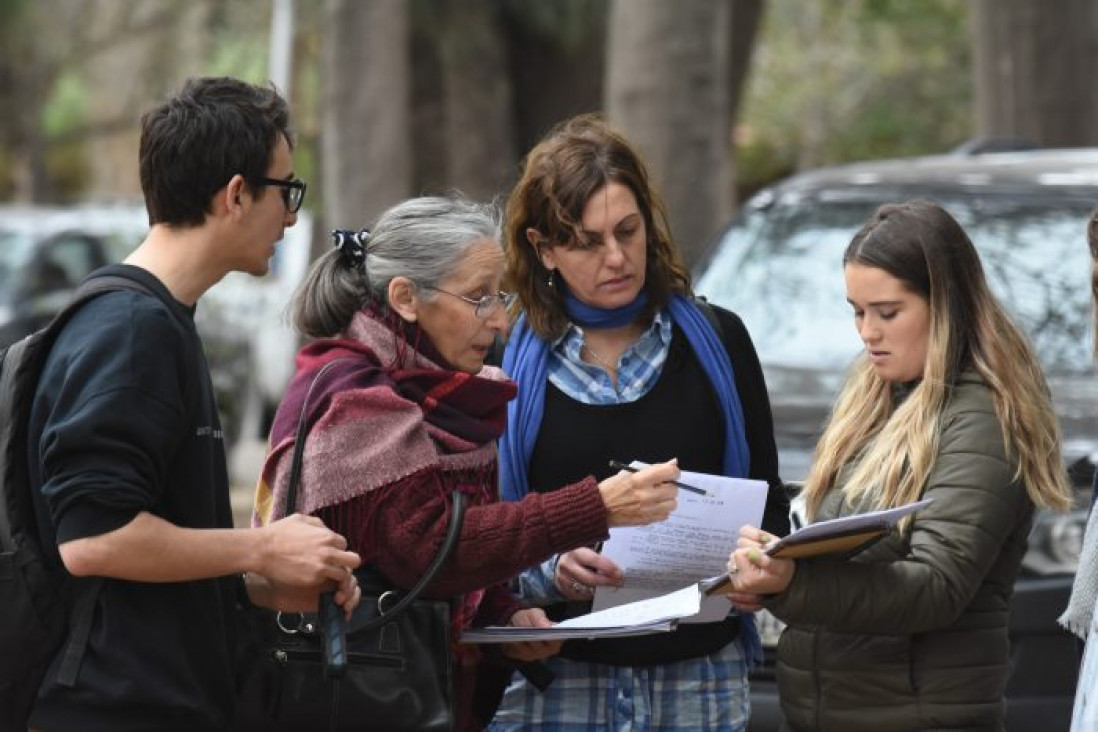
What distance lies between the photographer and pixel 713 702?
4.00 metres

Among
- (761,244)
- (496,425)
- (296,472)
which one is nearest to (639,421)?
(496,425)

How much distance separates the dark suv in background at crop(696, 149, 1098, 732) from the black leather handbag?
211 cm

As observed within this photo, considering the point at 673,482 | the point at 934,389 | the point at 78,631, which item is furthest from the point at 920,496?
the point at 78,631

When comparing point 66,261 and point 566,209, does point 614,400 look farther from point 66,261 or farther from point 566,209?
point 66,261

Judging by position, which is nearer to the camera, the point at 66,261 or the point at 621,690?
the point at 621,690

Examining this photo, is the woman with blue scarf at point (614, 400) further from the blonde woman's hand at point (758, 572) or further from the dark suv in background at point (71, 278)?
the dark suv in background at point (71, 278)

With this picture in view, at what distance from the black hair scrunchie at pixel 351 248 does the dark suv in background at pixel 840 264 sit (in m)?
2.05

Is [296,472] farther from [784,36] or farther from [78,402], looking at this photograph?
[784,36]

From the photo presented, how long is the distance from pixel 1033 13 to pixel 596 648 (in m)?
11.0

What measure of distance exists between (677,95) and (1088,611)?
20.4 feet

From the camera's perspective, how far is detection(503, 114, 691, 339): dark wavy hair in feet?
13.3

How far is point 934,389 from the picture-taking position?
3.83 metres

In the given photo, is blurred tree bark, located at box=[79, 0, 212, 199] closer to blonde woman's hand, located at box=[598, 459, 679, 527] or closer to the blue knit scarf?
the blue knit scarf

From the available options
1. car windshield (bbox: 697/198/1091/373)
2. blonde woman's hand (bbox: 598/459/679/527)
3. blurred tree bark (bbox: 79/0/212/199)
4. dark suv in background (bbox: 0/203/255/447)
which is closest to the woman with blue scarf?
blonde woman's hand (bbox: 598/459/679/527)
